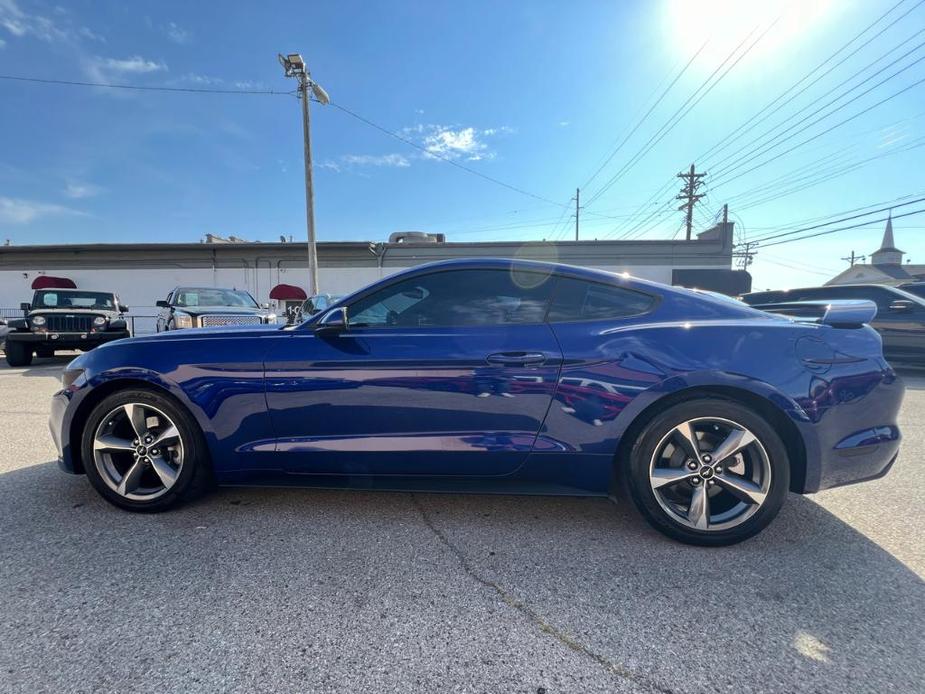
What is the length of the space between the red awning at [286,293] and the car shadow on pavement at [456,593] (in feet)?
62.3

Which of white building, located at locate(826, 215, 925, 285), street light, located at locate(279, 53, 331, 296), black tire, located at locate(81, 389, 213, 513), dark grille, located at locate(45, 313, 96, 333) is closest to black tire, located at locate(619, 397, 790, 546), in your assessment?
black tire, located at locate(81, 389, 213, 513)

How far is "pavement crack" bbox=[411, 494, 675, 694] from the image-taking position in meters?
1.46

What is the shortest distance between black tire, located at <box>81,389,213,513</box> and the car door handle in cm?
174

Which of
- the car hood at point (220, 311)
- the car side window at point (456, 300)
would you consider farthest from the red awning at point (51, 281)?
the car side window at point (456, 300)

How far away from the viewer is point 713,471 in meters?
2.24

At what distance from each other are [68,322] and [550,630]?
1089 cm

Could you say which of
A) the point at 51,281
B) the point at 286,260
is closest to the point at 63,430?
the point at 286,260

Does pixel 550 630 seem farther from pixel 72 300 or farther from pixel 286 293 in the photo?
pixel 286 293

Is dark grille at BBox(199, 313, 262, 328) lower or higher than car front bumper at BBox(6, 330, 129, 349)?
higher

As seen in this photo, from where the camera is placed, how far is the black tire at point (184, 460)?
8.19 feet

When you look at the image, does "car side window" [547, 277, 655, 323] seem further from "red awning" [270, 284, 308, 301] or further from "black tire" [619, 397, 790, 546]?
"red awning" [270, 284, 308, 301]

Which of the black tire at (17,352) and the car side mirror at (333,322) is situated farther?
the black tire at (17,352)

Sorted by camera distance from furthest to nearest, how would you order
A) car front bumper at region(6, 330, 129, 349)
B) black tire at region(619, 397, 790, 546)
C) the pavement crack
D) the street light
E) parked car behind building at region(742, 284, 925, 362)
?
the street light
car front bumper at region(6, 330, 129, 349)
parked car behind building at region(742, 284, 925, 362)
black tire at region(619, 397, 790, 546)
the pavement crack

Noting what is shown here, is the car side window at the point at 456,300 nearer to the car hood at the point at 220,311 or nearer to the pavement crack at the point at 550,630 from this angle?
the pavement crack at the point at 550,630
